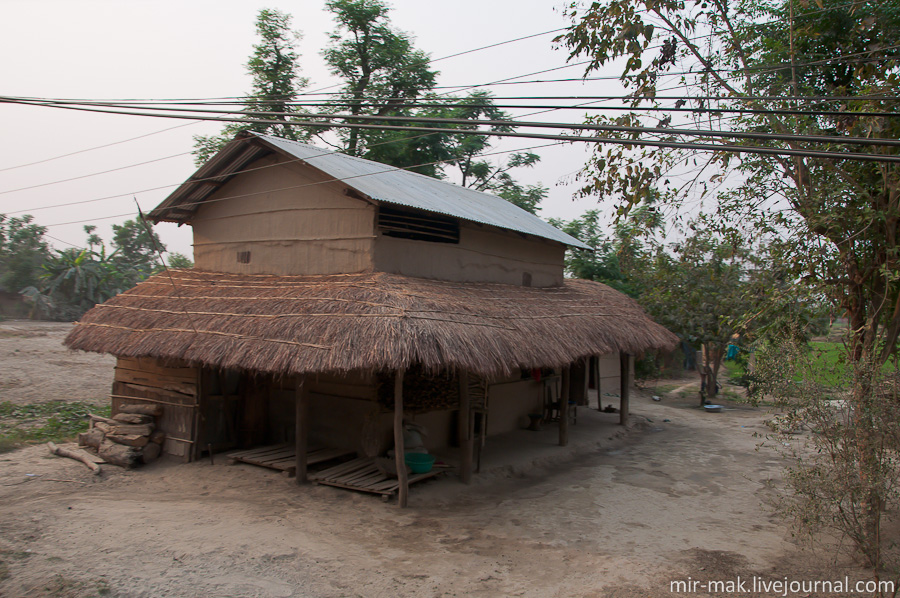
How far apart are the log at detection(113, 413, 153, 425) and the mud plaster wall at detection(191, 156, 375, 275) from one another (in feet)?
10.4

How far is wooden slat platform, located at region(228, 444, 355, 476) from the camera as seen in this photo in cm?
877

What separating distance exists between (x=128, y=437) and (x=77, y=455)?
83 centimetres

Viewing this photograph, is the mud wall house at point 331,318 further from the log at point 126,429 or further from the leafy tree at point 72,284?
the leafy tree at point 72,284

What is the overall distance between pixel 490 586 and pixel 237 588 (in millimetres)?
2315

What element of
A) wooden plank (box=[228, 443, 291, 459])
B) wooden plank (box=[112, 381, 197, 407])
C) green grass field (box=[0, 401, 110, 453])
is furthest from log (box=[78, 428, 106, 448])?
wooden plank (box=[228, 443, 291, 459])

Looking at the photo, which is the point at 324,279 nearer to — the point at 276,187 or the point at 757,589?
the point at 276,187

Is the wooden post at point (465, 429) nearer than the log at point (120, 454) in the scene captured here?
Yes

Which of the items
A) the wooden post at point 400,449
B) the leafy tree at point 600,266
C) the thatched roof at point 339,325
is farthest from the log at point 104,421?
the leafy tree at point 600,266

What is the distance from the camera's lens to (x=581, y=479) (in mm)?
9656

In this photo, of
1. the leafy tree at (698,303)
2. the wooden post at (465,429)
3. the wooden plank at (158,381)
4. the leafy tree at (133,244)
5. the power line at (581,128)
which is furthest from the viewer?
the leafy tree at (133,244)

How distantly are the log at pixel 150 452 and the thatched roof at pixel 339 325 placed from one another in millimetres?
1638

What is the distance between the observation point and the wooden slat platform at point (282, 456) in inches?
345

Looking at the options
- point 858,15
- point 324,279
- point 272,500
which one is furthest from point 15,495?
point 858,15

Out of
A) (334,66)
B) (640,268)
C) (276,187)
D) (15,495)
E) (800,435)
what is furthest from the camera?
(334,66)
